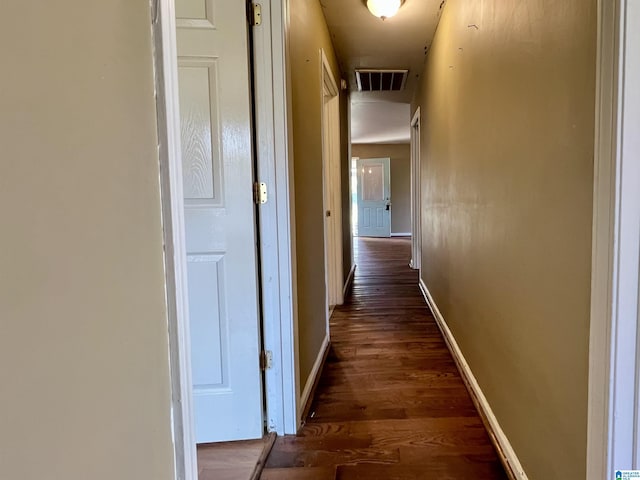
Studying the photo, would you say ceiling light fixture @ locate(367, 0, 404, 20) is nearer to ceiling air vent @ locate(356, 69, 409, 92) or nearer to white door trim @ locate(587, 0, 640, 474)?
ceiling air vent @ locate(356, 69, 409, 92)

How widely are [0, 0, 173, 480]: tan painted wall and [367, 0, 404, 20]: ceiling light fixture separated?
236cm

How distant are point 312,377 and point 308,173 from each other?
1129 millimetres

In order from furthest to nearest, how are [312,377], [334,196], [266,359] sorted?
1. [334,196]
2. [312,377]
3. [266,359]

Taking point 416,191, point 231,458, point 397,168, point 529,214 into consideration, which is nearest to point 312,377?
point 231,458

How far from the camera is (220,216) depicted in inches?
65.6

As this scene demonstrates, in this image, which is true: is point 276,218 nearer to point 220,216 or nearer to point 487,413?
point 220,216

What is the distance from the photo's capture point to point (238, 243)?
5.49 ft

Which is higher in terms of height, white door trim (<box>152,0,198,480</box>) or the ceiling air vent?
the ceiling air vent

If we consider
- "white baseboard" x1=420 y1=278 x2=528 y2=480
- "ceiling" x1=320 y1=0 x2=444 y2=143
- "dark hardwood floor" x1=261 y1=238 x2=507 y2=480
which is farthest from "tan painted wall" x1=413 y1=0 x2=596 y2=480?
"ceiling" x1=320 y1=0 x2=444 y2=143

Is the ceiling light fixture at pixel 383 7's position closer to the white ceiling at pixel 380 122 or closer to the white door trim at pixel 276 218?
the white door trim at pixel 276 218

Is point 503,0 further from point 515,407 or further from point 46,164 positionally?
point 46,164

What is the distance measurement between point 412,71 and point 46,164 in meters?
4.37

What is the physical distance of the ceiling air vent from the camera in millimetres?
4328

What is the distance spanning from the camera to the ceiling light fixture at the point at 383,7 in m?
2.66
